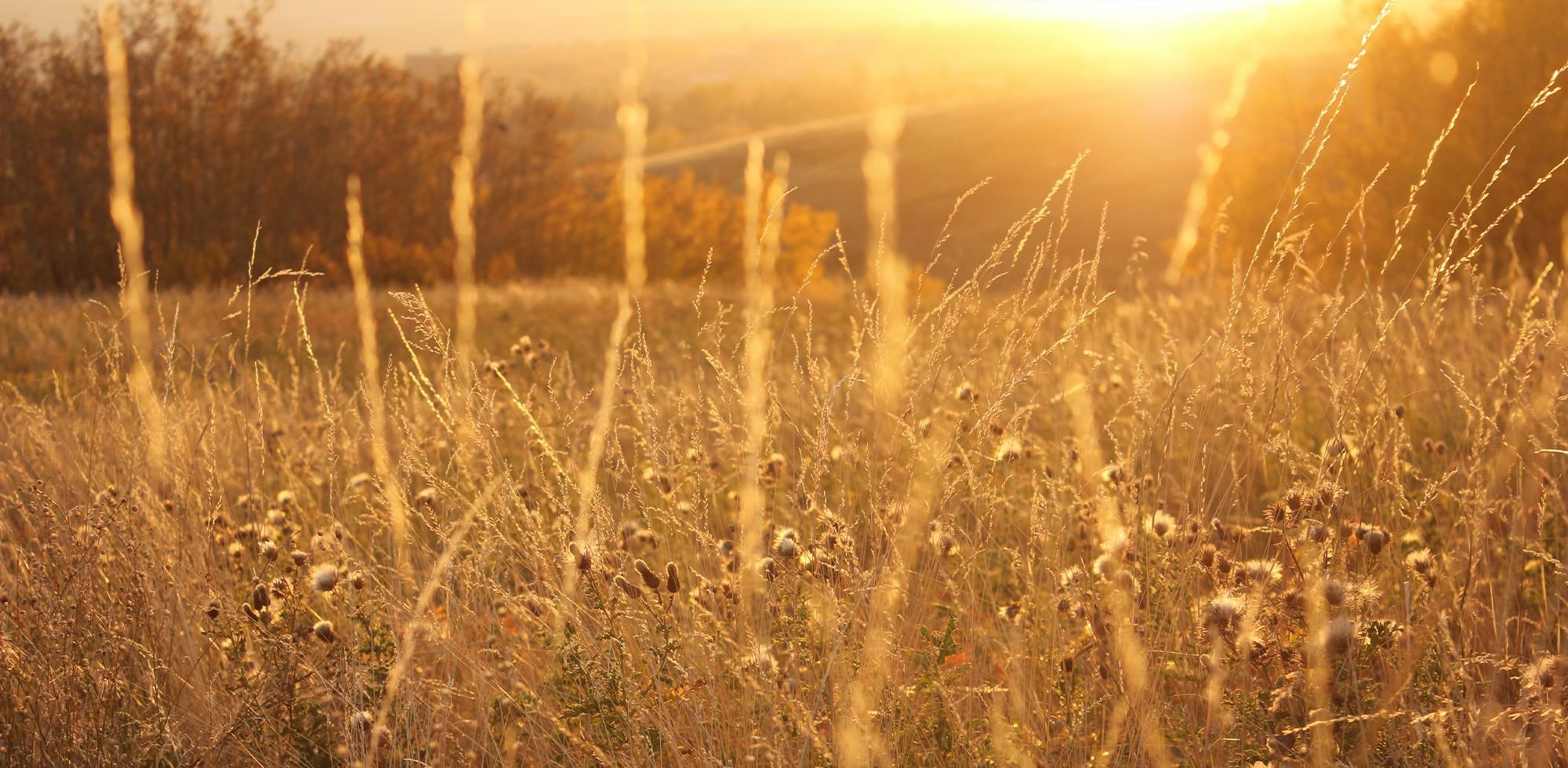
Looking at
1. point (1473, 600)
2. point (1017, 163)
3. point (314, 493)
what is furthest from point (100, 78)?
point (1017, 163)

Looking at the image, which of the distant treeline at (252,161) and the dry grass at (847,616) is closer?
the dry grass at (847,616)

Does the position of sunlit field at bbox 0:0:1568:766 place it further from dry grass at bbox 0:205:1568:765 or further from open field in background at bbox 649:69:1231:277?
open field in background at bbox 649:69:1231:277

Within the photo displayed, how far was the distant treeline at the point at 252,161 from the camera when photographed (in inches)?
801

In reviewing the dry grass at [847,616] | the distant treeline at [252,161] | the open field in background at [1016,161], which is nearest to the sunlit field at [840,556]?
the dry grass at [847,616]

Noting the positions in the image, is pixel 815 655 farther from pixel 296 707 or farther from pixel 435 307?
pixel 435 307

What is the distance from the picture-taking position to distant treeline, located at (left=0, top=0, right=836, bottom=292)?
20.3 meters

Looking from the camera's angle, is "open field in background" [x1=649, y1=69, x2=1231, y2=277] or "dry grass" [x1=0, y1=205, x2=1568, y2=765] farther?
"open field in background" [x1=649, y1=69, x2=1231, y2=277]

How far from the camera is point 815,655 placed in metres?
2.16

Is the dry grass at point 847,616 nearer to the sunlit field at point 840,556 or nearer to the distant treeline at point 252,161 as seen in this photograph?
the sunlit field at point 840,556

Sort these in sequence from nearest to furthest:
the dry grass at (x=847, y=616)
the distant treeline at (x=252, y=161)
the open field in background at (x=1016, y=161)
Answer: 1. the dry grass at (x=847, y=616)
2. the distant treeline at (x=252, y=161)
3. the open field in background at (x=1016, y=161)

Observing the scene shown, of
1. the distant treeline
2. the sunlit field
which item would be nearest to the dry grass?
the sunlit field

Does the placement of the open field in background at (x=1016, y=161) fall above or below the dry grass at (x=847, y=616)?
below

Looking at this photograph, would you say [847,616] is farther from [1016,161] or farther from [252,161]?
[1016,161]

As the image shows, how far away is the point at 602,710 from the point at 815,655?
43 cm
